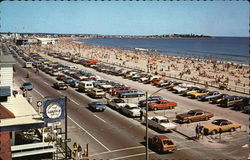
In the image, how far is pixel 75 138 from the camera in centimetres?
2759

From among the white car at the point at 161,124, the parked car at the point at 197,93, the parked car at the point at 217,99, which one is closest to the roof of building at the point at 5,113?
the white car at the point at 161,124

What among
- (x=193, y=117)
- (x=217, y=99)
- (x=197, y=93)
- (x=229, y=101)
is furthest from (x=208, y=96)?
(x=193, y=117)

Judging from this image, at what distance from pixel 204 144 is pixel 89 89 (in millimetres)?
26579

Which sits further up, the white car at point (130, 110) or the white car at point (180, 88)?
the white car at point (180, 88)

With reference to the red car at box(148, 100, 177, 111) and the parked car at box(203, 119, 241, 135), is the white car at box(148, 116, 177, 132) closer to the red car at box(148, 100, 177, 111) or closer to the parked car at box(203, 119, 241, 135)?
the parked car at box(203, 119, 241, 135)

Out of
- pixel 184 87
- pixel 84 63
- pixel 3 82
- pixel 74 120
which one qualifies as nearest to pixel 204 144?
pixel 74 120

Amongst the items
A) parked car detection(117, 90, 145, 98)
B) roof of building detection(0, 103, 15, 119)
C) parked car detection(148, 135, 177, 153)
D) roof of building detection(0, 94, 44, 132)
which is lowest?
parked car detection(148, 135, 177, 153)

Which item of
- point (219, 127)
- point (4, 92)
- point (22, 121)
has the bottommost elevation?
point (219, 127)

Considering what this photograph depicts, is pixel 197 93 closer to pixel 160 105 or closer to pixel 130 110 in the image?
pixel 160 105

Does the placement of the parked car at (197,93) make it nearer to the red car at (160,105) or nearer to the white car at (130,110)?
→ the red car at (160,105)

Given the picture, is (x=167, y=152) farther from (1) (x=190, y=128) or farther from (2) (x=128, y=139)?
(1) (x=190, y=128)

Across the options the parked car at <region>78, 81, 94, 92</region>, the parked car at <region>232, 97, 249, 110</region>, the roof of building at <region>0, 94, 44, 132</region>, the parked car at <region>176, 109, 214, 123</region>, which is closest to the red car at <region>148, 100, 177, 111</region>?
the parked car at <region>176, 109, 214, 123</region>

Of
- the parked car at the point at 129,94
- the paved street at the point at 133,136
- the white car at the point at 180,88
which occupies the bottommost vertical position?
the paved street at the point at 133,136

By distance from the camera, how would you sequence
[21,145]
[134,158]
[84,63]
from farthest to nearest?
[84,63], [134,158], [21,145]
